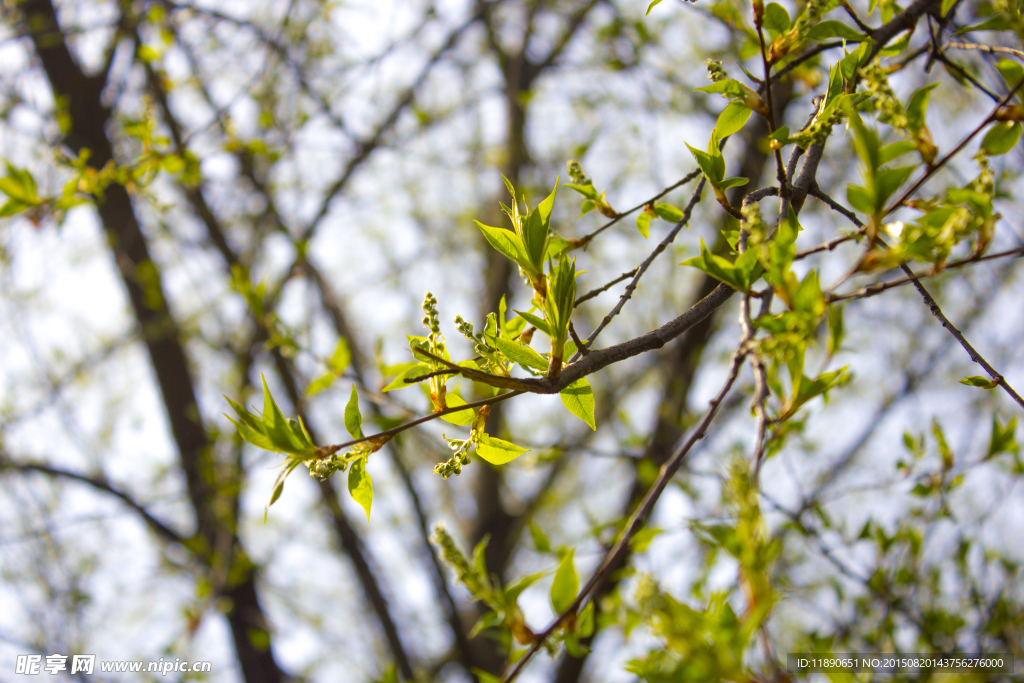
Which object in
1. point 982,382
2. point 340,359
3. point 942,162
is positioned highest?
point 340,359

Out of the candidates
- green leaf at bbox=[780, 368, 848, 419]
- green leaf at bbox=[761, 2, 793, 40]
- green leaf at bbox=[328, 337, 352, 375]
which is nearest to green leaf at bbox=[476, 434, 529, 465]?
green leaf at bbox=[780, 368, 848, 419]

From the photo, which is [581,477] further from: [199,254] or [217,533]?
[199,254]

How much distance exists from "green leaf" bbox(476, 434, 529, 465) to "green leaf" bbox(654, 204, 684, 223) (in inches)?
16.8

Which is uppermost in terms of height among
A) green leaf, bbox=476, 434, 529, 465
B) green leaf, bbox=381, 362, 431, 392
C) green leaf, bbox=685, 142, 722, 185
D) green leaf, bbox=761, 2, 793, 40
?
green leaf, bbox=761, 2, 793, 40

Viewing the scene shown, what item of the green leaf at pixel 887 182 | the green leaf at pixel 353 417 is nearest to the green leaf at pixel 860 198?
the green leaf at pixel 887 182

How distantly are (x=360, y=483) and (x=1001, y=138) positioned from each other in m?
0.94

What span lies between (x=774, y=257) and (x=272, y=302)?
2669 mm

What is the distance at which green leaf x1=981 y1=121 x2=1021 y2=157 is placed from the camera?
2.49 ft

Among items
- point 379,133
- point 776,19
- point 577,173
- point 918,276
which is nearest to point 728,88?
point 776,19

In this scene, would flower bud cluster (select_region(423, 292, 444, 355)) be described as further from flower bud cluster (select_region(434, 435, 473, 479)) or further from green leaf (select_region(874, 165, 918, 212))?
green leaf (select_region(874, 165, 918, 212))

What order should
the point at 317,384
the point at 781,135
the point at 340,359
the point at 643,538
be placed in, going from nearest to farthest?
1. the point at 781,135
2. the point at 643,538
3. the point at 317,384
4. the point at 340,359

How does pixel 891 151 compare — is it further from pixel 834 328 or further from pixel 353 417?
pixel 353 417

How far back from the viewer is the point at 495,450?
2.41 feet

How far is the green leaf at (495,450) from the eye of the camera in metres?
0.72
